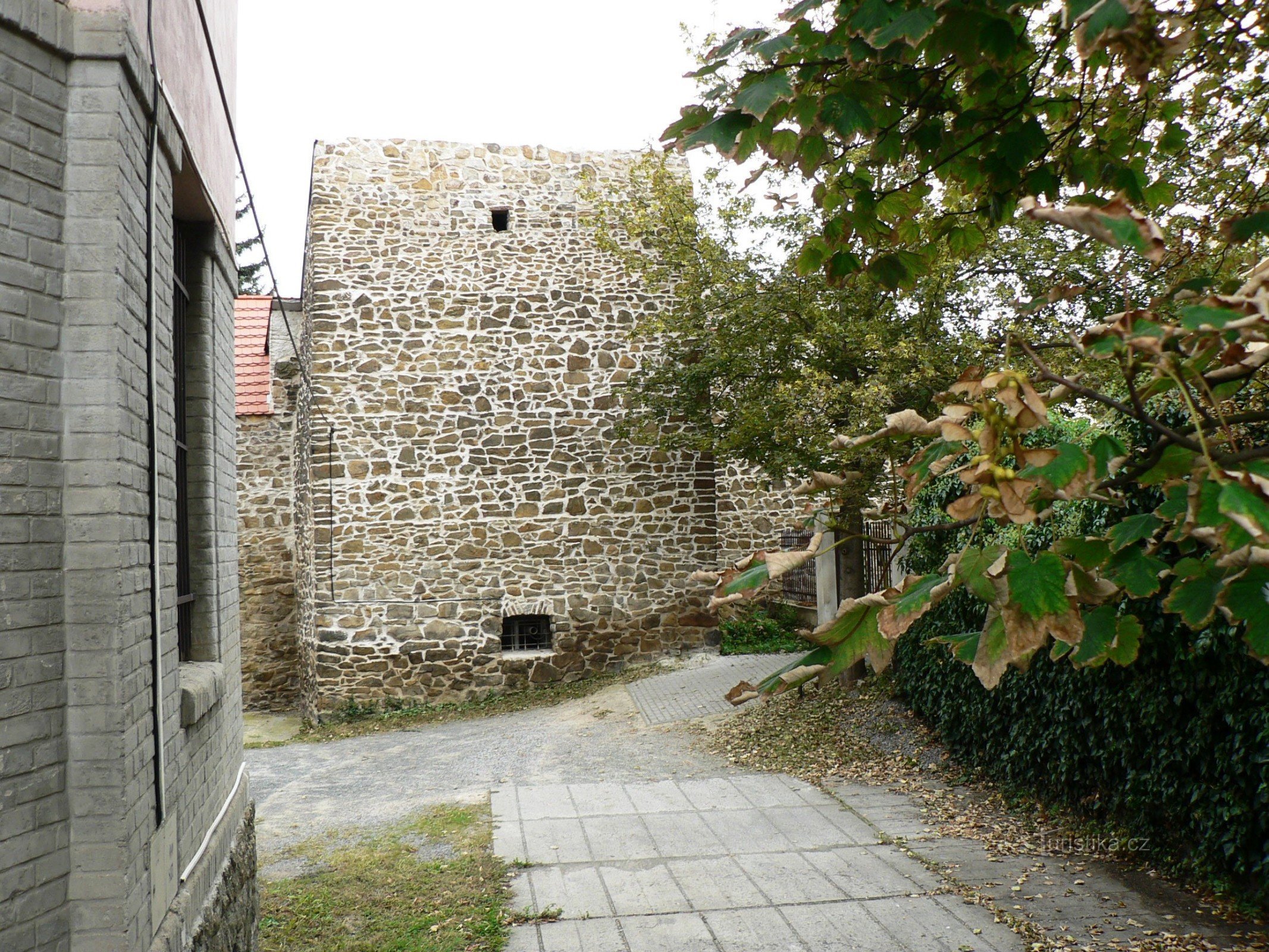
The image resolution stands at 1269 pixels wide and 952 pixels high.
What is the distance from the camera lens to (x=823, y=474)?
6.18ft

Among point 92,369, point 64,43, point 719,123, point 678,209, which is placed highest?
point 678,209

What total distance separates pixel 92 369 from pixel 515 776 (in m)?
6.68

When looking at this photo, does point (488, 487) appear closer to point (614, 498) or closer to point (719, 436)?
point (614, 498)

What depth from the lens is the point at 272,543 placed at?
46.1ft

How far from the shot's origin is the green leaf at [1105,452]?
5.81 ft

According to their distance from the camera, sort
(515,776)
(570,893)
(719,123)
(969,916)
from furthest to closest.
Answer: (515,776)
(570,893)
(969,916)
(719,123)

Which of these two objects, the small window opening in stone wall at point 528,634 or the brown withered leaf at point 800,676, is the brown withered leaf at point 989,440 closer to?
the brown withered leaf at point 800,676

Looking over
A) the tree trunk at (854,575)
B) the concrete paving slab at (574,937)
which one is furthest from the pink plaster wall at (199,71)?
the tree trunk at (854,575)

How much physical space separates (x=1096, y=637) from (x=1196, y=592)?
0.19m

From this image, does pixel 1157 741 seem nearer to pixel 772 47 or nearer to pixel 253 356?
pixel 772 47

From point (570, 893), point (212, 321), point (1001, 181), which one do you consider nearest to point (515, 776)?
point (570, 893)

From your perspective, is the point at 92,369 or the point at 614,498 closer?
the point at 92,369

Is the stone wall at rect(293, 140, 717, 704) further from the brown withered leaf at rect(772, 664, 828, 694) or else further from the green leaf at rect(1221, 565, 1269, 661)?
the green leaf at rect(1221, 565, 1269, 661)

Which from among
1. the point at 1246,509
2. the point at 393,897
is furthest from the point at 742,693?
the point at 393,897
